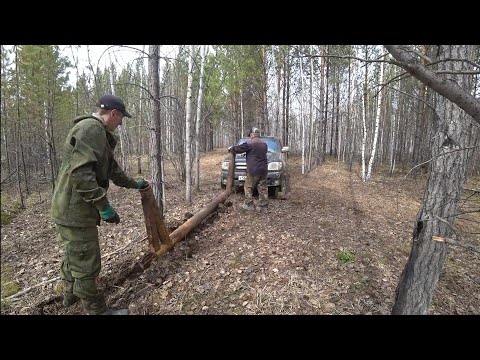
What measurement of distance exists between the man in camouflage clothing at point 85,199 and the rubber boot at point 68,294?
10cm

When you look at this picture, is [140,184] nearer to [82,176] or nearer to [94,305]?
[82,176]

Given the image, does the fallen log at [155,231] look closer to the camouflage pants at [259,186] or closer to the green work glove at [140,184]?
the green work glove at [140,184]

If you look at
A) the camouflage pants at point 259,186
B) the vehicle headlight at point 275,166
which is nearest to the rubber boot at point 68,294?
the camouflage pants at point 259,186

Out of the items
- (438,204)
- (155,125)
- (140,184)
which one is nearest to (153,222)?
(140,184)

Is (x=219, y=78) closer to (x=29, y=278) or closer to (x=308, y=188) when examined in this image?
(x=308, y=188)

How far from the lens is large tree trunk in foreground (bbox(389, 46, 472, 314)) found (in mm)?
2600

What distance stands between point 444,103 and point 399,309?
233cm

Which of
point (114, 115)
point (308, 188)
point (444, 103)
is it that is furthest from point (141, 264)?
point (308, 188)

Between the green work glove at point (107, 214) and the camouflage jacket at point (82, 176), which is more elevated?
the camouflage jacket at point (82, 176)

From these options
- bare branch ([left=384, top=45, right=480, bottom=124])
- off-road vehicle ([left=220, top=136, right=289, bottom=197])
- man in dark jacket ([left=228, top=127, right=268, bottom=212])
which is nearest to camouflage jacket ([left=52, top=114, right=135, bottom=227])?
bare branch ([left=384, top=45, right=480, bottom=124])

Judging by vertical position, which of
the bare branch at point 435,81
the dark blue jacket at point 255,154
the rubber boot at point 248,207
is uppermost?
the bare branch at point 435,81

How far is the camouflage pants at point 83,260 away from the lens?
2.55 metres

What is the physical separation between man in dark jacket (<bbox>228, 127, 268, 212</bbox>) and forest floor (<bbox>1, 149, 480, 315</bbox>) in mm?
359

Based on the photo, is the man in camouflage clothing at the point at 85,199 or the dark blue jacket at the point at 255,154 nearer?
the man in camouflage clothing at the point at 85,199
